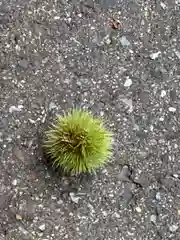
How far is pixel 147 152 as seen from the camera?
2188 mm

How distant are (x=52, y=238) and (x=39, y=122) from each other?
1.30 ft

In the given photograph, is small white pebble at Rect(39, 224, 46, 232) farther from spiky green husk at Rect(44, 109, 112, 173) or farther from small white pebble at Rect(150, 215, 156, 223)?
small white pebble at Rect(150, 215, 156, 223)

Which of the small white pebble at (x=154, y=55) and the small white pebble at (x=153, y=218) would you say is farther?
the small white pebble at (x=154, y=55)

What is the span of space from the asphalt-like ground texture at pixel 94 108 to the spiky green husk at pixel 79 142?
0.39ft

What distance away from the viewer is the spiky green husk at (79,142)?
1934 mm

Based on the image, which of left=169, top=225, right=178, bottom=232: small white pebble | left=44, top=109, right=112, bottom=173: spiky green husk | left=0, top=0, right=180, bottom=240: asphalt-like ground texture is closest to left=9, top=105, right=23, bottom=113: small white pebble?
left=0, top=0, right=180, bottom=240: asphalt-like ground texture

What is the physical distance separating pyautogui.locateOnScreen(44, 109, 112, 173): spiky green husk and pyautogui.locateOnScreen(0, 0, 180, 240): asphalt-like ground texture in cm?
12

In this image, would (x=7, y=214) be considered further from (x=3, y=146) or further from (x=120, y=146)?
(x=120, y=146)

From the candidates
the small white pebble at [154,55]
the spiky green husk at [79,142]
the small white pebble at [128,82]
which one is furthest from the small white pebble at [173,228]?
the small white pebble at [154,55]

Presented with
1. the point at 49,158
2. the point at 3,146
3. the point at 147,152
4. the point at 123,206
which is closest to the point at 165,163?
the point at 147,152

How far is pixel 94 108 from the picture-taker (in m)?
2.21

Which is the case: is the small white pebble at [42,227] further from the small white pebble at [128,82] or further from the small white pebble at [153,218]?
the small white pebble at [128,82]

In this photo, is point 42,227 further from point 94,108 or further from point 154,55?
point 154,55

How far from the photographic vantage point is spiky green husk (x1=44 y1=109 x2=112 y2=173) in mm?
1934
